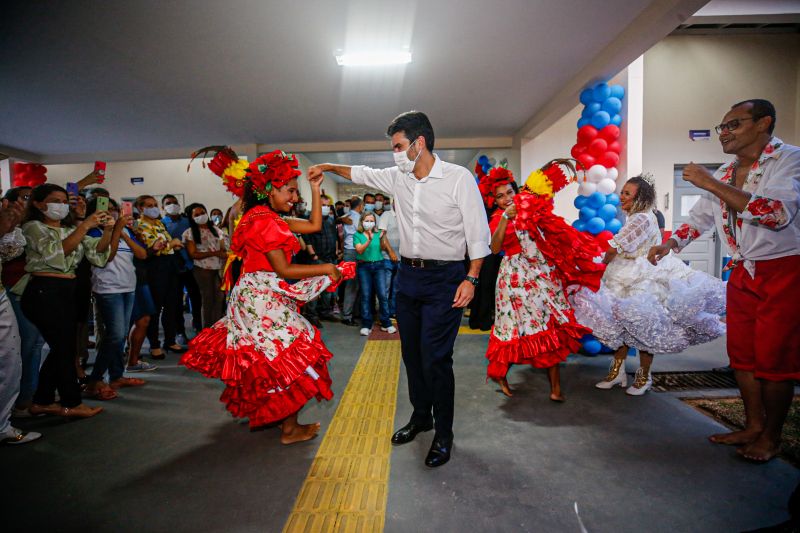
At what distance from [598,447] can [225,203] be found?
12077mm

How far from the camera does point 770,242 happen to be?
88.3 inches

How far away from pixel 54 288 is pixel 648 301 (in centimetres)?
468

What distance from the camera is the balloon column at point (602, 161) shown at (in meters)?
4.65

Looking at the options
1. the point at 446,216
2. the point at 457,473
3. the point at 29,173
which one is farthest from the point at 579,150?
the point at 29,173

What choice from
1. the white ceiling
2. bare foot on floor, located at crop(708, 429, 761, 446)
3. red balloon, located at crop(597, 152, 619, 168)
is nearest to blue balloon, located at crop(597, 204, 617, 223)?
red balloon, located at crop(597, 152, 619, 168)

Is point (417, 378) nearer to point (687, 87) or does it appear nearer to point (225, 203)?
point (687, 87)

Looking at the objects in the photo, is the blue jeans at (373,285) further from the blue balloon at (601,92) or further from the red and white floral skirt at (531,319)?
the blue balloon at (601,92)

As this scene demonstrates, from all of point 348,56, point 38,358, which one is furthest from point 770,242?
point 38,358

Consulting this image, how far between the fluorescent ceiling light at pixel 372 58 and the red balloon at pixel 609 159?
8.76ft

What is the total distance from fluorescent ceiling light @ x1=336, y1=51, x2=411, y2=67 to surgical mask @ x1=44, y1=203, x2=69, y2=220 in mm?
3315

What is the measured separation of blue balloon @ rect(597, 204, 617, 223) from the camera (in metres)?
4.63

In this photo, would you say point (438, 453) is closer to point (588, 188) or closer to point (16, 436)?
point (16, 436)

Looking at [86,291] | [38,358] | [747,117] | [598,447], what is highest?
[747,117]

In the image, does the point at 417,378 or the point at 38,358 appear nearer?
the point at 417,378
